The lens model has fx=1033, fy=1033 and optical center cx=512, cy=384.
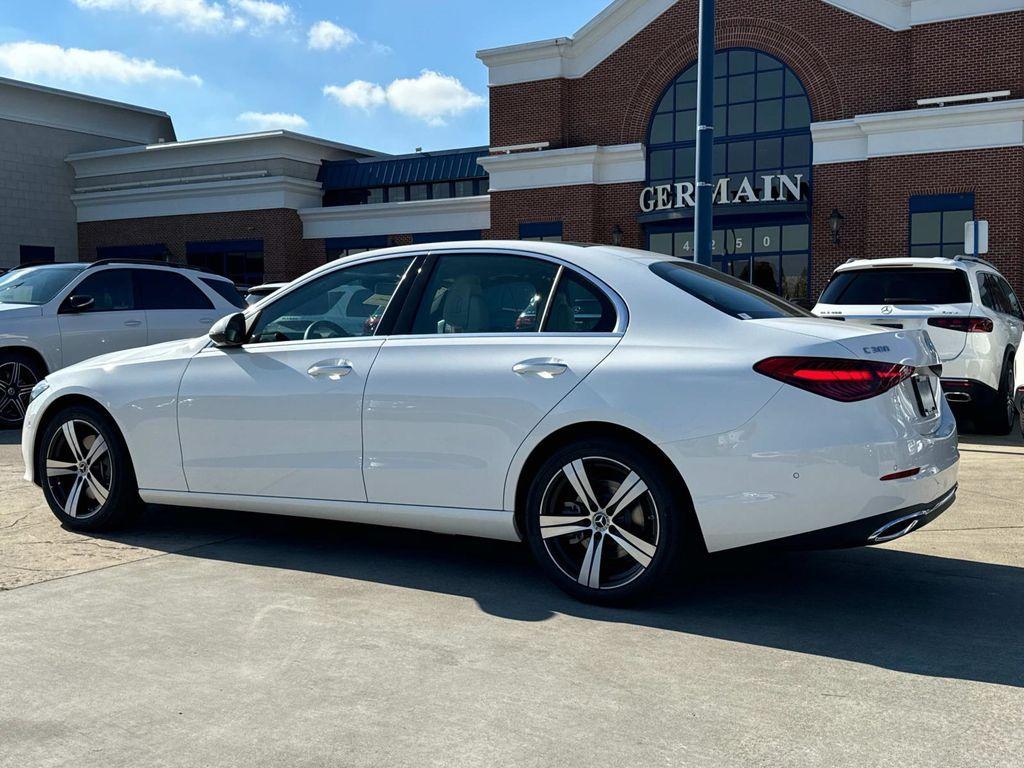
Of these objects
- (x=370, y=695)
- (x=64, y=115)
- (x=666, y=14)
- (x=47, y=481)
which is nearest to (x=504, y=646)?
(x=370, y=695)

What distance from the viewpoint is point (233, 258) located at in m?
35.8

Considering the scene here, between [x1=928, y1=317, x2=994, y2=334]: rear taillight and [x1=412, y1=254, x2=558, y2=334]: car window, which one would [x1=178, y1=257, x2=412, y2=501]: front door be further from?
[x1=928, y1=317, x2=994, y2=334]: rear taillight

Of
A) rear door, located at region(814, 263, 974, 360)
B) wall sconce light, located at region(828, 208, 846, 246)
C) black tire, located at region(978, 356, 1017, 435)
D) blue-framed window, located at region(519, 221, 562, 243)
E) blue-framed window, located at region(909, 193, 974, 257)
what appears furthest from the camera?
blue-framed window, located at region(519, 221, 562, 243)

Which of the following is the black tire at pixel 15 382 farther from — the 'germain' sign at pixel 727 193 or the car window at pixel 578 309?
the 'germain' sign at pixel 727 193

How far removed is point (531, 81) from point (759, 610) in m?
27.2

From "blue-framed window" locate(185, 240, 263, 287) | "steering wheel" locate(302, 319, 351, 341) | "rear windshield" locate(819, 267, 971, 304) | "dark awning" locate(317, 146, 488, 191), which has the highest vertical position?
"dark awning" locate(317, 146, 488, 191)

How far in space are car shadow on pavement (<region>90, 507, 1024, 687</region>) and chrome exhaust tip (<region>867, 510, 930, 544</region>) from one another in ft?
1.30

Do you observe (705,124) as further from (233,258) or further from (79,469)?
(233,258)

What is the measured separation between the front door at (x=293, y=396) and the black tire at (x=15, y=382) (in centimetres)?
696

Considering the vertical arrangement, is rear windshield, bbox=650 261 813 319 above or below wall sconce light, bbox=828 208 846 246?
below

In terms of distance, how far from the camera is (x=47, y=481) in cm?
615

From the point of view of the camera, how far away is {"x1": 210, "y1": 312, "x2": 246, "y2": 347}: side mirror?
5.56 m

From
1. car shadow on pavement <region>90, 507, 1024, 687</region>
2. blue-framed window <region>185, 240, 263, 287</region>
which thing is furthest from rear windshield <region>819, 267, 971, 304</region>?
blue-framed window <region>185, 240, 263, 287</region>

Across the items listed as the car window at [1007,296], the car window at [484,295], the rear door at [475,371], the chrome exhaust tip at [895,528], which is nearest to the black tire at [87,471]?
the rear door at [475,371]
